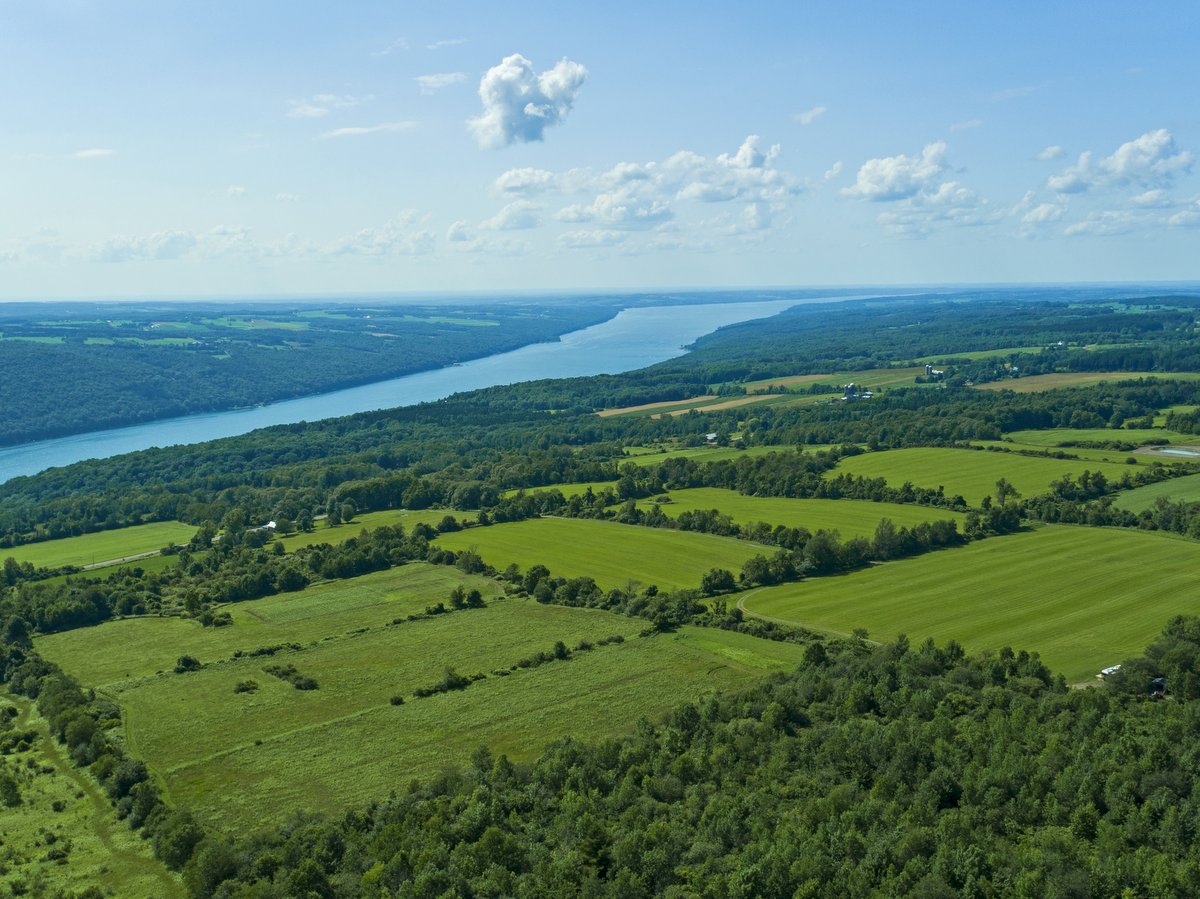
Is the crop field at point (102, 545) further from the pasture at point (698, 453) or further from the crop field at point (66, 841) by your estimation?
the pasture at point (698, 453)

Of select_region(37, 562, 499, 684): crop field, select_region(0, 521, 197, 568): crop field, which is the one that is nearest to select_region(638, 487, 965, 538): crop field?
select_region(37, 562, 499, 684): crop field

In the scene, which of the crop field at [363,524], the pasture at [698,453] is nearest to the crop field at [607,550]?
the crop field at [363,524]

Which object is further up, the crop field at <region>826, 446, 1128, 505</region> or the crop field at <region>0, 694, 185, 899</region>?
the crop field at <region>826, 446, 1128, 505</region>

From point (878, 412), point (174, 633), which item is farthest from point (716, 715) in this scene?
point (878, 412)

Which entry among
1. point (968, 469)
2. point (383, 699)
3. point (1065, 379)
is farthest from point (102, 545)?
point (1065, 379)

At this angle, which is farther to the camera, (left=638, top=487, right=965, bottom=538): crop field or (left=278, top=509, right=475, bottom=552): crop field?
(left=278, top=509, right=475, bottom=552): crop field

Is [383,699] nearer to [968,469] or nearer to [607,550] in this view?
[607,550]

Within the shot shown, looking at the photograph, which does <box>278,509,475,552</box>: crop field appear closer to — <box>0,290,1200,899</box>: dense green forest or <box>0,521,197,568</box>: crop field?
<box>0,290,1200,899</box>: dense green forest
